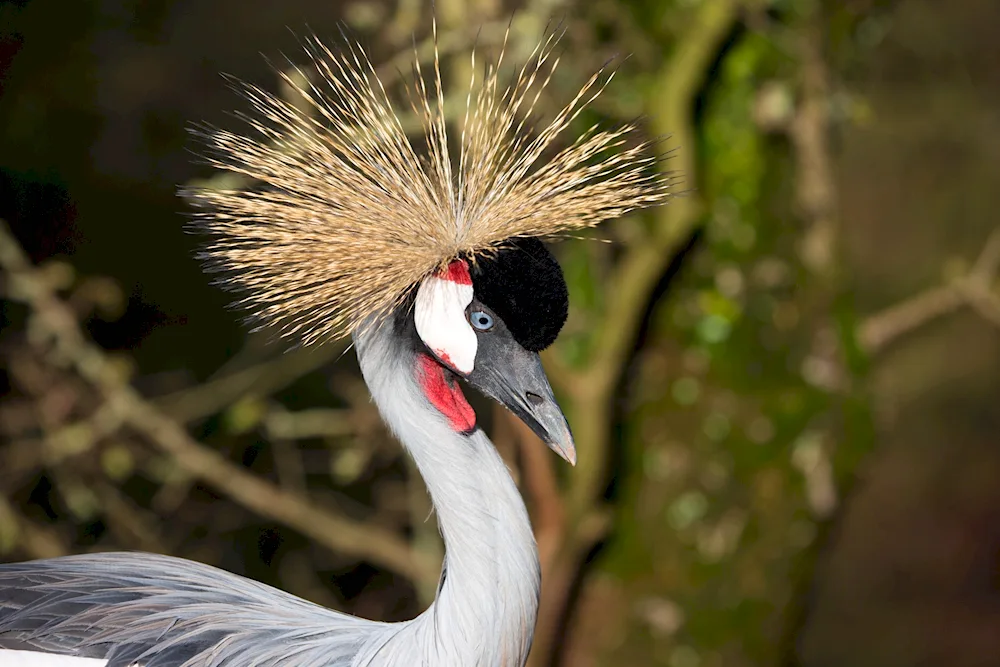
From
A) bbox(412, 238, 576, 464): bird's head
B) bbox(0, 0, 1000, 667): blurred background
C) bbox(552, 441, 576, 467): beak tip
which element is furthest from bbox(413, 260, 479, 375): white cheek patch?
bbox(0, 0, 1000, 667): blurred background

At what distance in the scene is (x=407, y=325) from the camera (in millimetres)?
1267

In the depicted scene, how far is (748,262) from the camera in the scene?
7.50 ft

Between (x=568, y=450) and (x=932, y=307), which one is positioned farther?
(x=932, y=307)

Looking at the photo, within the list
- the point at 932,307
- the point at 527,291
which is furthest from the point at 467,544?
the point at 932,307

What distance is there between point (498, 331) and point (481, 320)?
2 cm

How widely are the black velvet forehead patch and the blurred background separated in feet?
2.58

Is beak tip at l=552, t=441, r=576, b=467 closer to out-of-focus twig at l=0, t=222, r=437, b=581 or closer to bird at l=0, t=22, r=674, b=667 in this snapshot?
bird at l=0, t=22, r=674, b=667

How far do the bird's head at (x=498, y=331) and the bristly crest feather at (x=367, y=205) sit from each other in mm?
40

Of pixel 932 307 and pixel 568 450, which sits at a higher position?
pixel 568 450

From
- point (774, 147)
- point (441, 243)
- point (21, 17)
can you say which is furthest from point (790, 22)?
point (21, 17)

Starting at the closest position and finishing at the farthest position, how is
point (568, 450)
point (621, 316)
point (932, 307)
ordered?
point (568, 450), point (621, 316), point (932, 307)

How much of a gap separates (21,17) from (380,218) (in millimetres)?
1822

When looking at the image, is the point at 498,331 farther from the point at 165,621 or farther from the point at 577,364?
the point at 577,364

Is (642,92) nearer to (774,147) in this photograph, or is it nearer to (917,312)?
(774,147)
